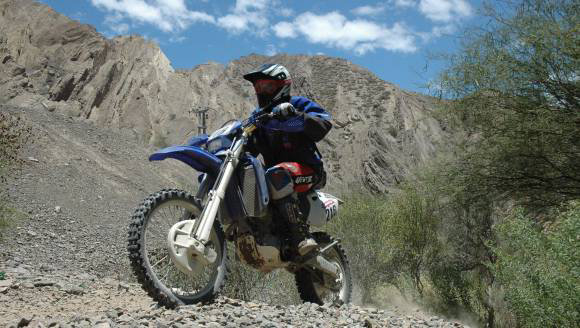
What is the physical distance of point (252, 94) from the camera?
73.5 meters

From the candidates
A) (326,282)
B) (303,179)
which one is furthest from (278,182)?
(326,282)

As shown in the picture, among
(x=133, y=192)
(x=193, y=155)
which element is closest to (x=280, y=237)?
(x=193, y=155)

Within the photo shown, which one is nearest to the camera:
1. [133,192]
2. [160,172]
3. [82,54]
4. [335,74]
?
[133,192]

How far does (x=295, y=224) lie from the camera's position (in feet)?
21.1

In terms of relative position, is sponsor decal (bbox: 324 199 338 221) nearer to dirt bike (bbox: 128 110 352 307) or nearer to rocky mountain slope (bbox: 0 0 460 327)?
dirt bike (bbox: 128 110 352 307)

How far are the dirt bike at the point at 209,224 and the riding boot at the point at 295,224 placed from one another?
9 cm

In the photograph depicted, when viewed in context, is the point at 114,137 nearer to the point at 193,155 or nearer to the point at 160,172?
the point at 160,172

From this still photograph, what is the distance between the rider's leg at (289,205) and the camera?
6270 millimetres

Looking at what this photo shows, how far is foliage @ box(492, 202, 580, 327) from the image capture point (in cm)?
788

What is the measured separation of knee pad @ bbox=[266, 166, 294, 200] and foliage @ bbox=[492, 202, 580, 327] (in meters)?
3.65

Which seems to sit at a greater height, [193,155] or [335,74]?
[335,74]

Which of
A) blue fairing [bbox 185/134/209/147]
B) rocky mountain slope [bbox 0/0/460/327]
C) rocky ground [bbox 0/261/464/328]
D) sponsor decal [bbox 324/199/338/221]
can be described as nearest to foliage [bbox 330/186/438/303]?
rocky mountain slope [bbox 0/0/460/327]

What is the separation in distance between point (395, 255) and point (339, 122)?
4990cm

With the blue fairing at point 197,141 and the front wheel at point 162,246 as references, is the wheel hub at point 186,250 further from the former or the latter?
the blue fairing at point 197,141
